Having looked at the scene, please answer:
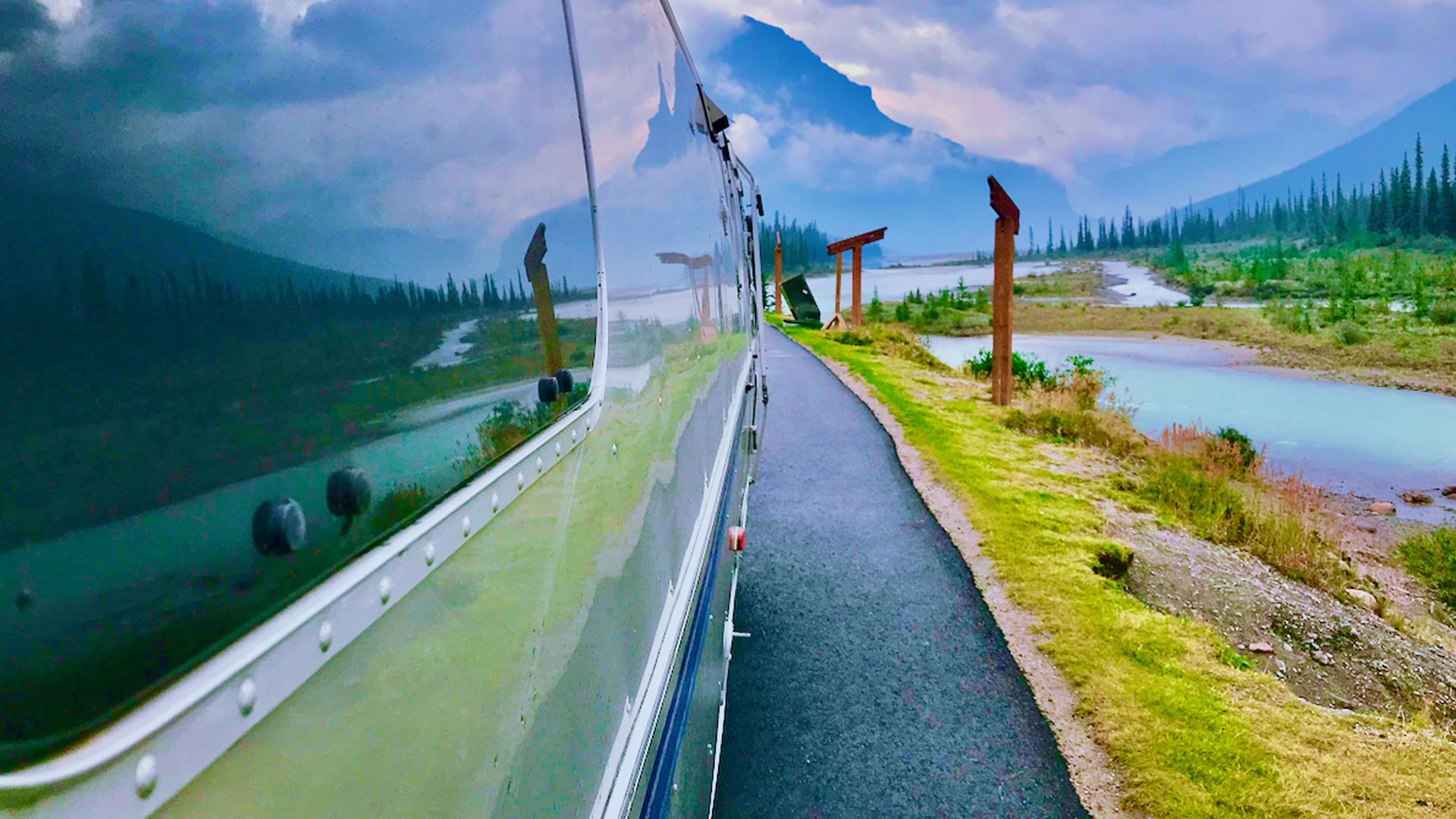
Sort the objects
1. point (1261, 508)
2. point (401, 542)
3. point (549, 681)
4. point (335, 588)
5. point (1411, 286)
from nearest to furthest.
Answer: point (335, 588)
point (401, 542)
point (549, 681)
point (1261, 508)
point (1411, 286)

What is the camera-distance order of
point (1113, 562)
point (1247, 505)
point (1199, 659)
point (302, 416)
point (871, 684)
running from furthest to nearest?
point (1247, 505), point (1113, 562), point (1199, 659), point (871, 684), point (302, 416)

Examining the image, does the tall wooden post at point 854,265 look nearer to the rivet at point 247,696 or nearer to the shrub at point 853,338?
the shrub at point 853,338

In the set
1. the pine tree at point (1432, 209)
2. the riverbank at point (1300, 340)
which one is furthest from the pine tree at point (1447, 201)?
the riverbank at point (1300, 340)

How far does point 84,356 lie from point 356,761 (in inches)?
18.4

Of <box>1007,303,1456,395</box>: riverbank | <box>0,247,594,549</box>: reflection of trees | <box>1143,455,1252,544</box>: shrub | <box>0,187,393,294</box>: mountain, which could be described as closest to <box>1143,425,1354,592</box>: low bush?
<box>1143,455,1252,544</box>: shrub

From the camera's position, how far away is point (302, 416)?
82 cm

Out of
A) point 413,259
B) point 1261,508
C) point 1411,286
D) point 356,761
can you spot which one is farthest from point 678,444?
point 1411,286

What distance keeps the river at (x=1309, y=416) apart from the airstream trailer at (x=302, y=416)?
38.3 feet

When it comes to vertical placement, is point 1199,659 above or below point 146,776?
below

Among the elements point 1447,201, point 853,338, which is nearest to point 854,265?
point 853,338

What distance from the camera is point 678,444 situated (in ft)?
8.77

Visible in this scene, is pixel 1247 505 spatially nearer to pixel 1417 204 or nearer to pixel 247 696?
pixel 247 696

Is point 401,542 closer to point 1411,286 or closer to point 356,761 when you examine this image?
point 356,761

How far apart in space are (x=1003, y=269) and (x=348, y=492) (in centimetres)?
1132
